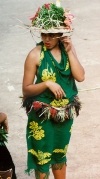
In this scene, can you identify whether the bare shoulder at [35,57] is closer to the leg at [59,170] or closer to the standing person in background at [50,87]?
the standing person in background at [50,87]

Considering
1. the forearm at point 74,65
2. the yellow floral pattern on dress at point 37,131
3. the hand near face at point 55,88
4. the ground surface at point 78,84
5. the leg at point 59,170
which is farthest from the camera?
the ground surface at point 78,84

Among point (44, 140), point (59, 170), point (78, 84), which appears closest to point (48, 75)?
point (44, 140)

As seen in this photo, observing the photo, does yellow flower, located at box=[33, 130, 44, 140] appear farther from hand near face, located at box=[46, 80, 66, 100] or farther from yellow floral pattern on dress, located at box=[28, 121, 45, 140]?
hand near face, located at box=[46, 80, 66, 100]

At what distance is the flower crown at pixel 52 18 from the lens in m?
3.56

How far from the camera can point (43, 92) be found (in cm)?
368

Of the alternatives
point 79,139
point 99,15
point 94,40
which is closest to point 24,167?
point 79,139

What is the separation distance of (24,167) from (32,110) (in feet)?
3.87

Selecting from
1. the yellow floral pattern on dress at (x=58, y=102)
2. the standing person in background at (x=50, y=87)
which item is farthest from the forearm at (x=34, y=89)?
the yellow floral pattern on dress at (x=58, y=102)

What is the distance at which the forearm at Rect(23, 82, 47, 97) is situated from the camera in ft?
11.8

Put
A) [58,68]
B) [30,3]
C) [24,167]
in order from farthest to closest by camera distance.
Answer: [30,3] → [24,167] → [58,68]

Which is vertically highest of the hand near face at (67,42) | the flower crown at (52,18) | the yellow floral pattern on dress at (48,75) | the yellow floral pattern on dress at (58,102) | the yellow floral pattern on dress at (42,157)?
the flower crown at (52,18)

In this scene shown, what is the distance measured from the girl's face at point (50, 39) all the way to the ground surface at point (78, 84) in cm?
48

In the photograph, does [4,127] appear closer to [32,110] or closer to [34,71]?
[32,110]

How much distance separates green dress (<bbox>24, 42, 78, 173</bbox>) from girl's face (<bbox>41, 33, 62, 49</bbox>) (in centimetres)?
6
